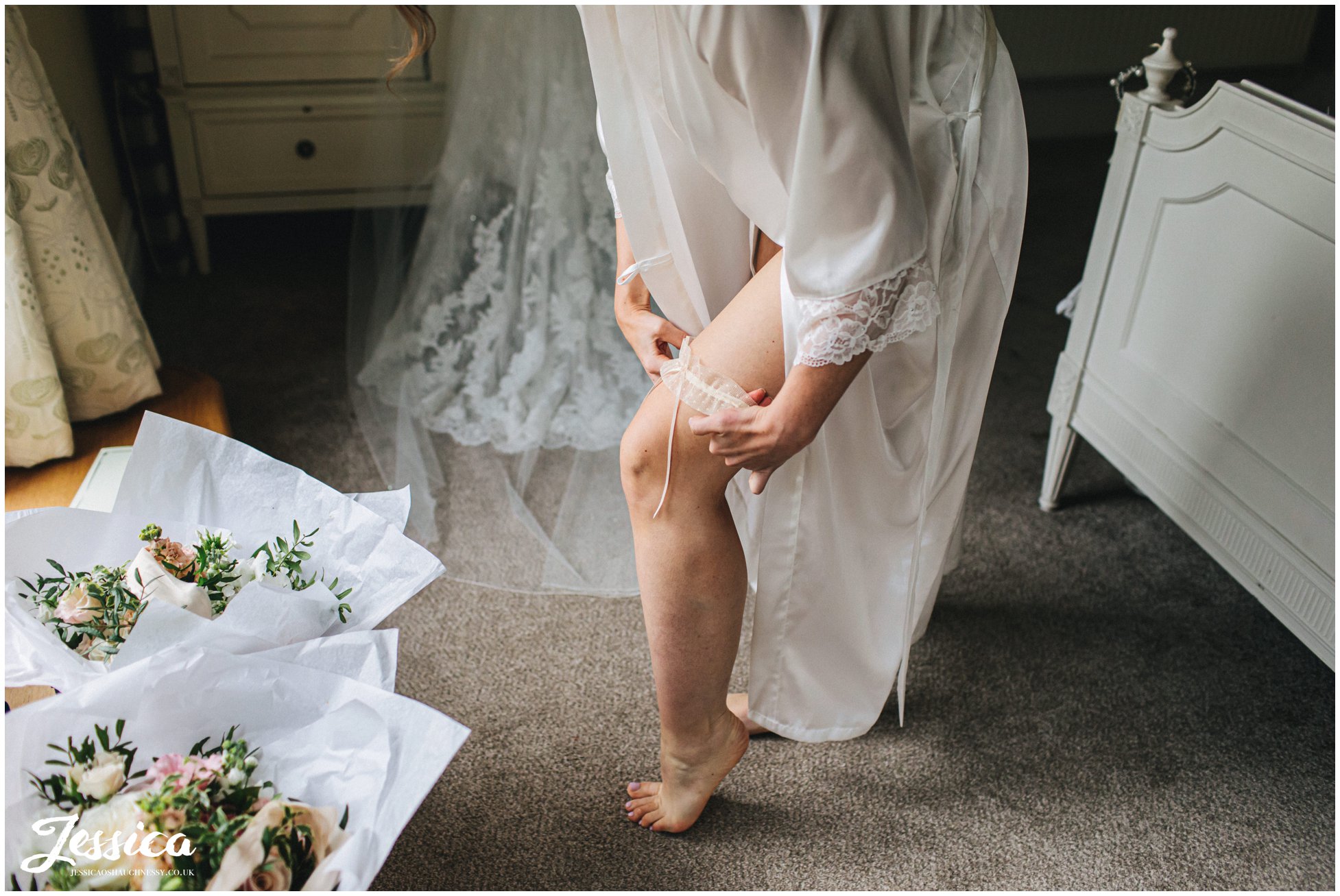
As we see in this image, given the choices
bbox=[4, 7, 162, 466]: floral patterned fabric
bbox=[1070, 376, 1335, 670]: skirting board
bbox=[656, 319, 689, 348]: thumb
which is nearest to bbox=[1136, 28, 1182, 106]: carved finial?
bbox=[1070, 376, 1335, 670]: skirting board

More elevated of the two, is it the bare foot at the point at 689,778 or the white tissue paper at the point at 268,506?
the white tissue paper at the point at 268,506

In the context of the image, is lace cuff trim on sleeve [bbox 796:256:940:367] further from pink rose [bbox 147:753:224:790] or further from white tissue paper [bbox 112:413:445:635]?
pink rose [bbox 147:753:224:790]

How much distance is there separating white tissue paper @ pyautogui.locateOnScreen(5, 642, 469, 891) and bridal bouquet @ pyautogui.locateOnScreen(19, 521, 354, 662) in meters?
0.08

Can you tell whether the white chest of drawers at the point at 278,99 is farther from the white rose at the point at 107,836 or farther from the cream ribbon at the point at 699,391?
the white rose at the point at 107,836

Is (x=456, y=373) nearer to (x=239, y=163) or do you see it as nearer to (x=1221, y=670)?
(x=239, y=163)

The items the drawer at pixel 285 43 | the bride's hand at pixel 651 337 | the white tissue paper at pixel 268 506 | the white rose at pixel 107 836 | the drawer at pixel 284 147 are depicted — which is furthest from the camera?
the drawer at pixel 284 147

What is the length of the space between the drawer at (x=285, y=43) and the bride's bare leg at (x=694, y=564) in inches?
58.7

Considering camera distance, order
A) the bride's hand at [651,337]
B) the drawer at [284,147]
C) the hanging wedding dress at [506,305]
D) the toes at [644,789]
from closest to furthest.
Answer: the bride's hand at [651,337]
the toes at [644,789]
the hanging wedding dress at [506,305]
the drawer at [284,147]

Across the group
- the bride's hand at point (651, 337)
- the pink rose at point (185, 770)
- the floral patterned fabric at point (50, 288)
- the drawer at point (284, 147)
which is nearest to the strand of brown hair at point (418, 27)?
the bride's hand at point (651, 337)

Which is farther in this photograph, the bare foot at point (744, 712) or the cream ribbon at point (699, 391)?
the bare foot at point (744, 712)

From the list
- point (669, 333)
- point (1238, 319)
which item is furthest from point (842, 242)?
point (1238, 319)

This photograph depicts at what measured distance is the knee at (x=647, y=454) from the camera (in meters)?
1.02

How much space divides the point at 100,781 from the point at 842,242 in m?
0.69

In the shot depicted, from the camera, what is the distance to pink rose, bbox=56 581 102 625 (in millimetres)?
862
